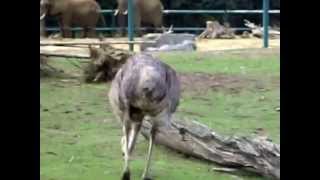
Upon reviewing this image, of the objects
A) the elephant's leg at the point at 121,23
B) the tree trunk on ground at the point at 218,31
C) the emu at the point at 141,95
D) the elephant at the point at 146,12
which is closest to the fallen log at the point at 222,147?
the emu at the point at 141,95

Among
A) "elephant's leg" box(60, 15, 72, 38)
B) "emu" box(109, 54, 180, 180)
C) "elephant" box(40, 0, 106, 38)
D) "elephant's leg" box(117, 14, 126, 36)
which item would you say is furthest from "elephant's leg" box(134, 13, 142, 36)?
"emu" box(109, 54, 180, 180)

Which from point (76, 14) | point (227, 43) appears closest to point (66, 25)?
point (76, 14)

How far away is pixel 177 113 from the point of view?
23.5 feet

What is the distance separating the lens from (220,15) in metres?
22.3

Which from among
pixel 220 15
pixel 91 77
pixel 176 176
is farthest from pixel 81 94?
pixel 220 15

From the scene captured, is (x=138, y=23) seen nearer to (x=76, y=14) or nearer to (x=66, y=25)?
(x=76, y=14)

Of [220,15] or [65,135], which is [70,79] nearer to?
[65,135]

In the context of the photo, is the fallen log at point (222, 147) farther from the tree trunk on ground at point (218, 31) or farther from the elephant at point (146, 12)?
the elephant at point (146, 12)

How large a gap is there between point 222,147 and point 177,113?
2.38 meters

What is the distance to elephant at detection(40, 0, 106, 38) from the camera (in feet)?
58.7

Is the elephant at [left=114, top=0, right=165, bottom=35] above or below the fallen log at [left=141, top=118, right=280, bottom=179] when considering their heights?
below

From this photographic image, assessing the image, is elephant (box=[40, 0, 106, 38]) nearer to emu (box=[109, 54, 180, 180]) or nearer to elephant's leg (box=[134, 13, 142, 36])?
elephant's leg (box=[134, 13, 142, 36])
